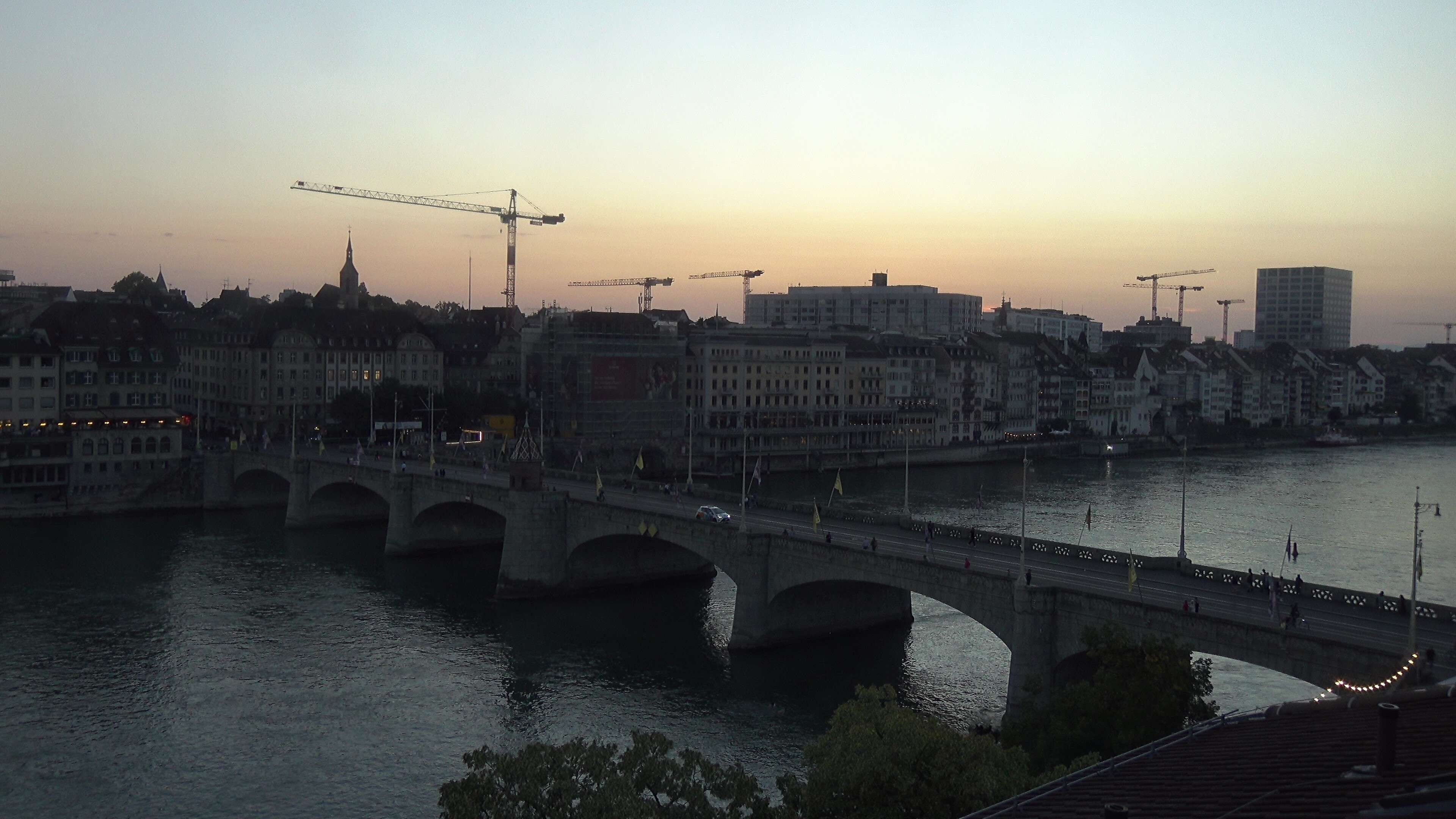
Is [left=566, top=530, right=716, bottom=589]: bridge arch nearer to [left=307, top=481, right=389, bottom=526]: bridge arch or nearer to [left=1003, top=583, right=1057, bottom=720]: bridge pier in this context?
[left=1003, top=583, right=1057, bottom=720]: bridge pier

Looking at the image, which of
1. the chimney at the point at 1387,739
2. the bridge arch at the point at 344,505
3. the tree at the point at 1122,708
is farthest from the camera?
the bridge arch at the point at 344,505

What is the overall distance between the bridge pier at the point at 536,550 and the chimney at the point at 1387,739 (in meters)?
50.8

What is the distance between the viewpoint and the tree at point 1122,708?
92.6 feet

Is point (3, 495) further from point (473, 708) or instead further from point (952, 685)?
point (952, 685)

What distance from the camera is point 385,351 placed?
12838cm

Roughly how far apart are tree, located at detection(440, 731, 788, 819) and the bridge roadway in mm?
16398

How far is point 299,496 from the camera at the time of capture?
81.4 meters

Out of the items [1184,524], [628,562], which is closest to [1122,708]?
[1184,524]

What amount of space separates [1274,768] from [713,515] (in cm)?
4398

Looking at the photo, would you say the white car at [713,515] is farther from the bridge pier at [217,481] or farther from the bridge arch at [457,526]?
the bridge pier at [217,481]

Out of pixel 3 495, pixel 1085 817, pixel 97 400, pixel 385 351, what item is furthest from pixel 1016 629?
pixel 385 351

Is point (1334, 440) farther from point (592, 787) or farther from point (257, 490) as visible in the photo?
point (592, 787)

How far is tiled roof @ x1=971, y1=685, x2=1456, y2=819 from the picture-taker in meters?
10.2

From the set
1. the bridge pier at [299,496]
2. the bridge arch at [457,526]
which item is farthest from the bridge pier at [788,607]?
the bridge pier at [299,496]
